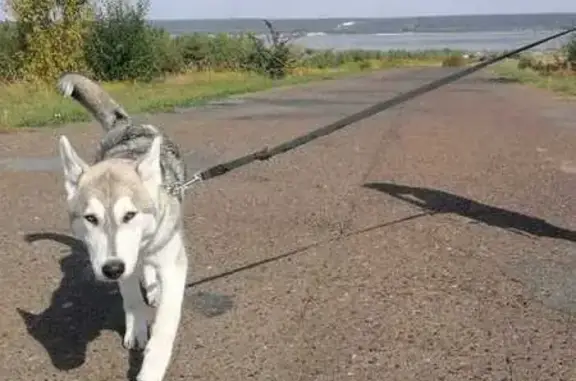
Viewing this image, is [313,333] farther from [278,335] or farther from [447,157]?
[447,157]

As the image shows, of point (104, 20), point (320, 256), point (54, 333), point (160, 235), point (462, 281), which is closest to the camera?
point (160, 235)

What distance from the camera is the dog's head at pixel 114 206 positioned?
427 centimetres

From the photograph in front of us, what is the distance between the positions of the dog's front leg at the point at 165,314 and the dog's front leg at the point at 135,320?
55 cm

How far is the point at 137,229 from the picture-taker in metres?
4.46

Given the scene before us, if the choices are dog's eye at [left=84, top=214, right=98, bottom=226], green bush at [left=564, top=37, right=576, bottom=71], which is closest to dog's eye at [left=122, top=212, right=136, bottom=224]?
dog's eye at [left=84, top=214, right=98, bottom=226]

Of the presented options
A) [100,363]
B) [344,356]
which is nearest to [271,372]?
[344,356]

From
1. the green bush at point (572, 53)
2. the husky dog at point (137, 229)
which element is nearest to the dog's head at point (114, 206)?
the husky dog at point (137, 229)

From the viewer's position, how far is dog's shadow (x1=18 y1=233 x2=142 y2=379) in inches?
221

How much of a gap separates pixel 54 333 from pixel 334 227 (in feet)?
12.5

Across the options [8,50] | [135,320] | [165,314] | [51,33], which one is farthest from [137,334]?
[8,50]

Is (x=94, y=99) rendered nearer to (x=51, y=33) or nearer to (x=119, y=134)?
(x=119, y=134)

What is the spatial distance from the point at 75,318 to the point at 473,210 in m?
5.12

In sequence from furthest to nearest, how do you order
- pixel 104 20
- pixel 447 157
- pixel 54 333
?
pixel 104 20, pixel 447 157, pixel 54 333

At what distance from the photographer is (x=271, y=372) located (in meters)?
5.38
